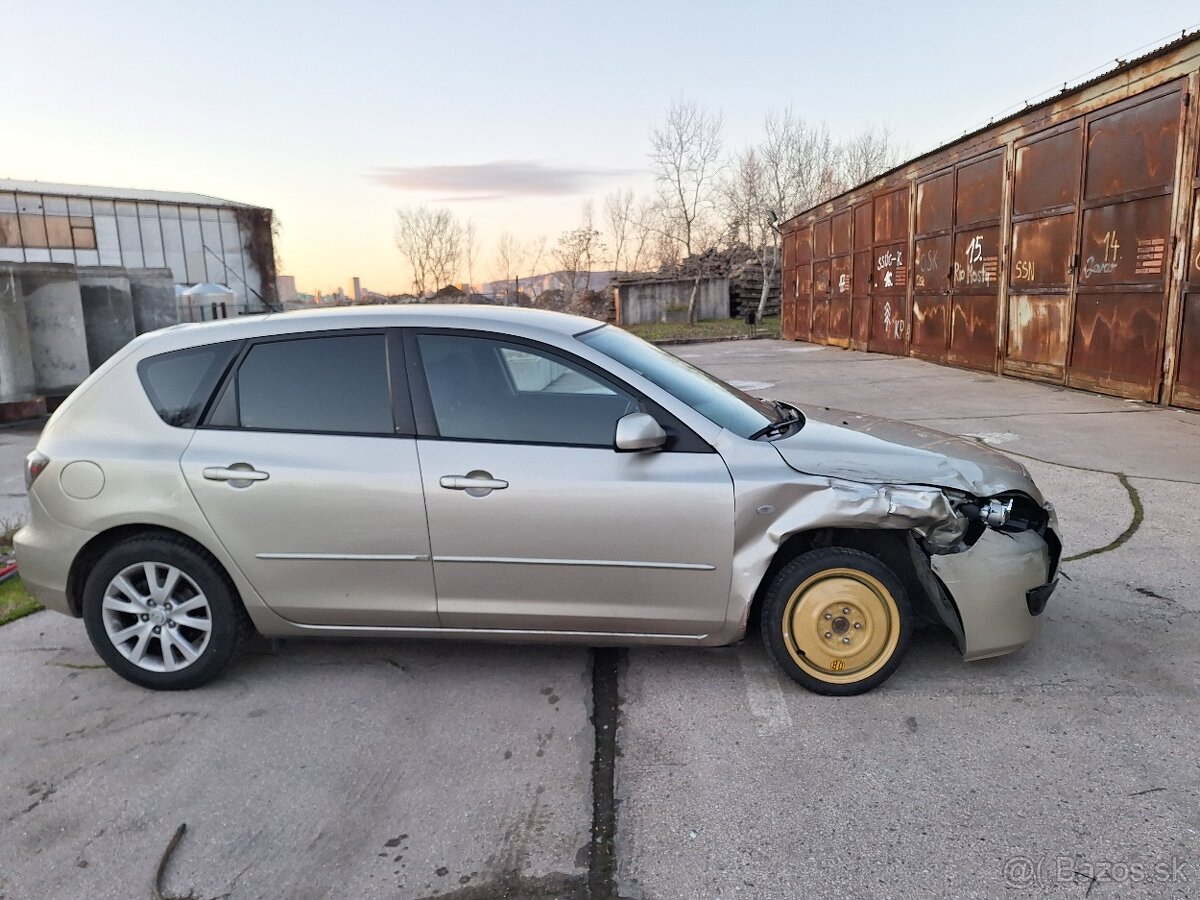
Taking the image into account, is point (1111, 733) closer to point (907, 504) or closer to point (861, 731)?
point (861, 731)

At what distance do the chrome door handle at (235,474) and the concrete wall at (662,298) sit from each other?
1342 inches

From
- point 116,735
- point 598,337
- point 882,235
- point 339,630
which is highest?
point 882,235

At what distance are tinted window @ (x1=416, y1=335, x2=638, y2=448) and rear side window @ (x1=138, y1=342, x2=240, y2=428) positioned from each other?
93cm

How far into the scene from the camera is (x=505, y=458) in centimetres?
326

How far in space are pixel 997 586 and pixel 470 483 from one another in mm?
2139

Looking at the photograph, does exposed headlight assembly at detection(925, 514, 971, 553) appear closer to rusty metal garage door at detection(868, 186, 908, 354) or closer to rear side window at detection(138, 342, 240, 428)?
rear side window at detection(138, 342, 240, 428)

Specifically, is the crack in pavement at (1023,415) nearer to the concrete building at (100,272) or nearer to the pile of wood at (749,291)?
the concrete building at (100,272)

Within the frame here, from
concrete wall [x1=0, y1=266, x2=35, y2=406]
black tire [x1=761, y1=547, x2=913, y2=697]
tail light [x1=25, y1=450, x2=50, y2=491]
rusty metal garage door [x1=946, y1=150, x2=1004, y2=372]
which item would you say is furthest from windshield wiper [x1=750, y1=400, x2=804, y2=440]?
concrete wall [x1=0, y1=266, x2=35, y2=406]

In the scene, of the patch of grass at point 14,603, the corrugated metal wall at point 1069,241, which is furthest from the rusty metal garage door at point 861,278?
the patch of grass at point 14,603

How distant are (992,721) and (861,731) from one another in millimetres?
519

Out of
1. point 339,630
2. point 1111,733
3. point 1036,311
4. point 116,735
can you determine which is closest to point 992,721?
point 1111,733

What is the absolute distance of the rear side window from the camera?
11.6ft

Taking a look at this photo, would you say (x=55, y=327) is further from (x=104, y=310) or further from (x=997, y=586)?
(x=997, y=586)

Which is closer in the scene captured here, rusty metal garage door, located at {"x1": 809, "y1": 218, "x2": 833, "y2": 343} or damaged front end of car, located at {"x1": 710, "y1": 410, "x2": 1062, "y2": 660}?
damaged front end of car, located at {"x1": 710, "y1": 410, "x2": 1062, "y2": 660}
